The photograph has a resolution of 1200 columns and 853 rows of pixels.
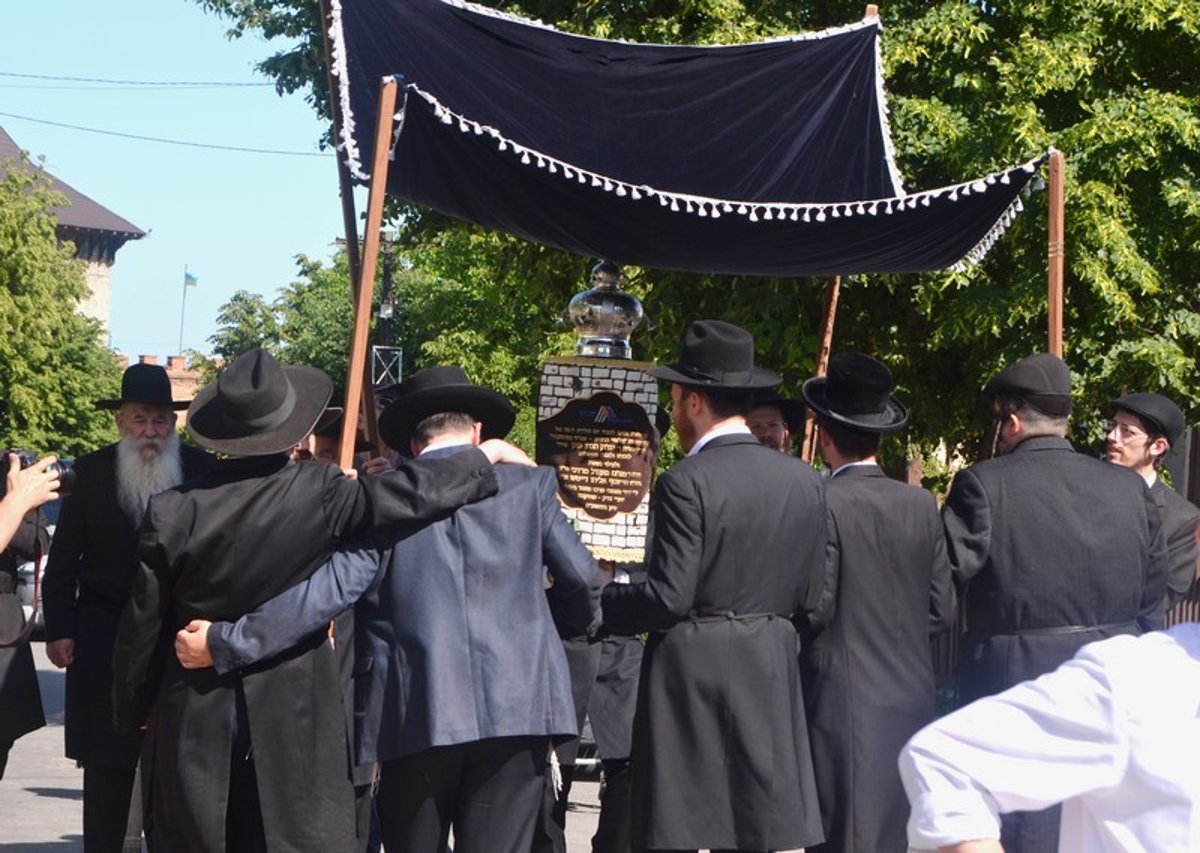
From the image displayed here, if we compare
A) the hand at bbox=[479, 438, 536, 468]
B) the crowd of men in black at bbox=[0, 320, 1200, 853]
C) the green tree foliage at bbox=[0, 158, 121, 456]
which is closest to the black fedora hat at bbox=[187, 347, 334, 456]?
the crowd of men in black at bbox=[0, 320, 1200, 853]

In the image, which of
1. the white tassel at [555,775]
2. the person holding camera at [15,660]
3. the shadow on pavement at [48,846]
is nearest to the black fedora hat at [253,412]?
the person holding camera at [15,660]

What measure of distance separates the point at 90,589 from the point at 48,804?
140 inches

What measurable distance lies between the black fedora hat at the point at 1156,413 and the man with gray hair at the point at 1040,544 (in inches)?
45.0

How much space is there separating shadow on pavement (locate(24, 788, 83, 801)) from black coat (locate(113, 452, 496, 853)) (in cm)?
511

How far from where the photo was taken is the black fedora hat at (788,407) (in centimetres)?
759

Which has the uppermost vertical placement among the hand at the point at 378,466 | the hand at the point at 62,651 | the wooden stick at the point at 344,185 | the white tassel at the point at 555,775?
the wooden stick at the point at 344,185

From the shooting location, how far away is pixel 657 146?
26.0ft

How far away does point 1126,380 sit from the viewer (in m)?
11.9

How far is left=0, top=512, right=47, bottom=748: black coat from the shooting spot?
703cm

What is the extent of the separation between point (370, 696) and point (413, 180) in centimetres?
219

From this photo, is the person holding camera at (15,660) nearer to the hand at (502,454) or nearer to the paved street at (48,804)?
the paved street at (48,804)

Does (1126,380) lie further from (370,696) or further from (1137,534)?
(370,696)

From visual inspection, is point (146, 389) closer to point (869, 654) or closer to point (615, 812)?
point (615, 812)

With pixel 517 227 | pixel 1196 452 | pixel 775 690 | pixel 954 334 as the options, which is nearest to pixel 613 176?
pixel 517 227
